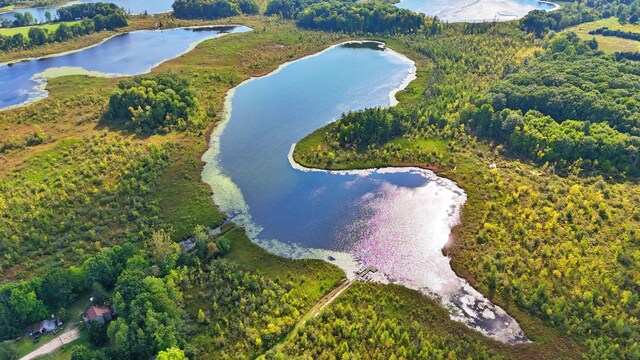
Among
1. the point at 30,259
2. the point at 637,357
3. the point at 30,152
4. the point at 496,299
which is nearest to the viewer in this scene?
the point at 637,357

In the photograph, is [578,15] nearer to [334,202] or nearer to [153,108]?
[334,202]

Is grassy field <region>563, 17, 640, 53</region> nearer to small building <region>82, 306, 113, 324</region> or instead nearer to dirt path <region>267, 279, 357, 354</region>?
dirt path <region>267, 279, 357, 354</region>

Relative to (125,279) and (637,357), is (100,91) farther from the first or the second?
(637,357)

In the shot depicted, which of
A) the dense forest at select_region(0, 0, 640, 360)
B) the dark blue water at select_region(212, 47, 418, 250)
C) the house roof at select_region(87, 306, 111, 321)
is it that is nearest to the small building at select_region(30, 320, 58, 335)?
the dense forest at select_region(0, 0, 640, 360)

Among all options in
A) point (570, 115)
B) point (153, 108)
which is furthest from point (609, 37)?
point (153, 108)

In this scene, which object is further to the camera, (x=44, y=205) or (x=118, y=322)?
(x=44, y=205)

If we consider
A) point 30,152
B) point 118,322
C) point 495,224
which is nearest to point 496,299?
point 495,224
